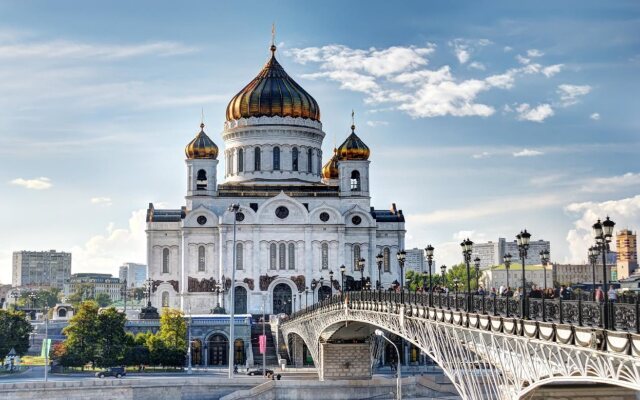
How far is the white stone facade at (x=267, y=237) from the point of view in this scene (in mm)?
95438

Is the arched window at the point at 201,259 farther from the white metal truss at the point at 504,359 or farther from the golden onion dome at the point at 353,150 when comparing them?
the white metal truss at the point at 504,359

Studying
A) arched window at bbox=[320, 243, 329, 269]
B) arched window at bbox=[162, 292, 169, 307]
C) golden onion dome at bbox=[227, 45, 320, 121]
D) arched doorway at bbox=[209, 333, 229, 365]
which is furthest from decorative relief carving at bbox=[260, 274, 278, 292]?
golden onion dome at bbox=[227, 45, 320, 121]

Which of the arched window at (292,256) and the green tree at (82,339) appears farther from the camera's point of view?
the arched window at (292,256)

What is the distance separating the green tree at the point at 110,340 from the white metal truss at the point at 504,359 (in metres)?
31.5

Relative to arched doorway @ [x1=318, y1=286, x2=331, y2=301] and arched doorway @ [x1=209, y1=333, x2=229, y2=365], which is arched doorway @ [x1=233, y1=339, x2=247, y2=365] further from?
arched doorway @ [x1=318, y1=286, x2=331, y2=301]

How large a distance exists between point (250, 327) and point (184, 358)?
24.1 feet

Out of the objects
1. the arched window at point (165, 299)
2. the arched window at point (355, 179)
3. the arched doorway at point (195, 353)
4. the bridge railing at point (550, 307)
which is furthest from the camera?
the arched window at point (355, 179)

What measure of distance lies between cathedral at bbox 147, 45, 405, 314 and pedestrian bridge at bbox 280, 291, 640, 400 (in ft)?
142

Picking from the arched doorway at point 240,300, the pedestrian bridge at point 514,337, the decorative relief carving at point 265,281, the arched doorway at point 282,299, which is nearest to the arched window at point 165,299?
the arched doorway at point 240,300

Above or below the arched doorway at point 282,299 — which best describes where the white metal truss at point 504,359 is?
below

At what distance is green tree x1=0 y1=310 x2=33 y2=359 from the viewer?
77438 millimetres

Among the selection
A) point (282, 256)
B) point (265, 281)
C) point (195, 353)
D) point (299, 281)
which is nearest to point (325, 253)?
point (299, 281)

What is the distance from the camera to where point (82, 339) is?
7606 centimetres

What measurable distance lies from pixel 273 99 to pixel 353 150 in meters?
9.70
